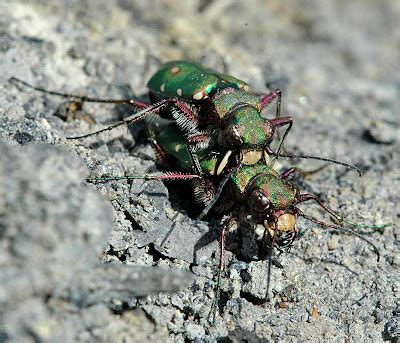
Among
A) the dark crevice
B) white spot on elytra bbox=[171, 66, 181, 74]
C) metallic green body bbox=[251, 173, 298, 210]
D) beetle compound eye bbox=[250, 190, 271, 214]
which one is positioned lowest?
the dark crevice

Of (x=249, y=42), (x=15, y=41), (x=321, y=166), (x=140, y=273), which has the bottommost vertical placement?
(x=140, y=273)

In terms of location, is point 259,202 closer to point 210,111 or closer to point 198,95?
point 210,111

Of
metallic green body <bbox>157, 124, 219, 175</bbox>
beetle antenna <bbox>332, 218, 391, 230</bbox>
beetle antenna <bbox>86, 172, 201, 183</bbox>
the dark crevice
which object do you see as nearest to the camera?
the dark crevice

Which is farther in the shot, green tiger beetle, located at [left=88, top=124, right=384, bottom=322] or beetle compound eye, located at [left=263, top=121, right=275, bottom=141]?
beetle compound eye, located at [left=263, top=121, right=275, bottom=141]

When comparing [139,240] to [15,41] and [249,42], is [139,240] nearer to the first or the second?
[15,41]

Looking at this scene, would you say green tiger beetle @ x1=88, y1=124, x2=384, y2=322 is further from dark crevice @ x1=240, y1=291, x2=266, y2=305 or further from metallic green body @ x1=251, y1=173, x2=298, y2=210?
dark crevice @ x1=240, y1=291, x2=266, y2=305

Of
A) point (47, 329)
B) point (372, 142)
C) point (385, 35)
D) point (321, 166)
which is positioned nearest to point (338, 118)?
point (372, 142)

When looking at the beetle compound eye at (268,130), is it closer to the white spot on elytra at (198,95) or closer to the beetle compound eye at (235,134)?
the beetle compound eye at (235,134)

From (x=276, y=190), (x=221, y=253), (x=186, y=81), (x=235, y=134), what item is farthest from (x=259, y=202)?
(x=186, y=81)

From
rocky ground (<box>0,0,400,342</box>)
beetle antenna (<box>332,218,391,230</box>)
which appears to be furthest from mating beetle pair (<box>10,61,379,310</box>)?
rocky ground (<box>0,0,400,342</box>)
